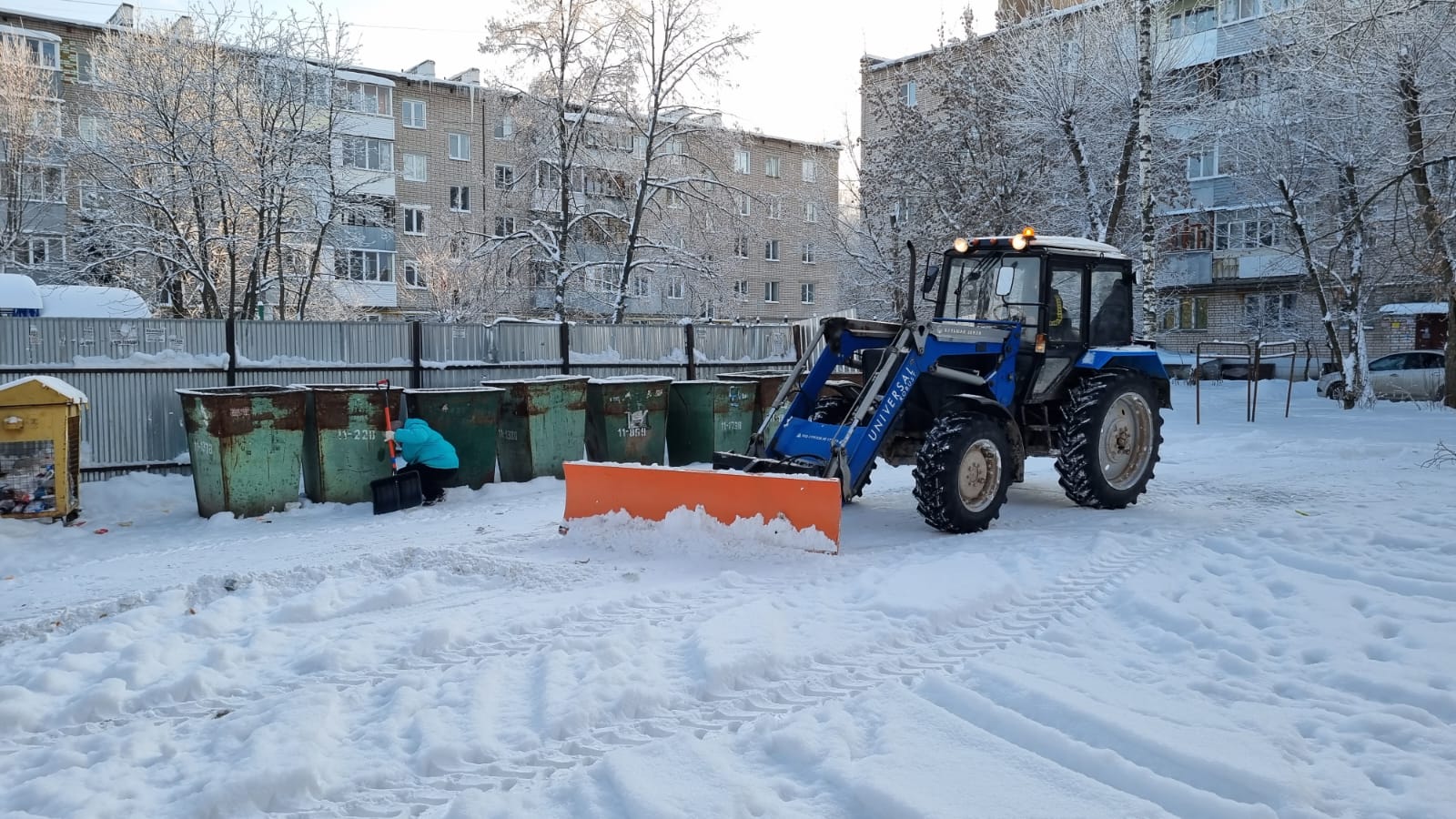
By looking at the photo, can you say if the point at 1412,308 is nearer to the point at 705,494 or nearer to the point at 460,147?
the point at 705,494

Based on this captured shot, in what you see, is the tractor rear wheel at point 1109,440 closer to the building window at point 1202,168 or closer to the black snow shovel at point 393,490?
the black snow shovel at point 393,490

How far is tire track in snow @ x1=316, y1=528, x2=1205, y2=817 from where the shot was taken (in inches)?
149

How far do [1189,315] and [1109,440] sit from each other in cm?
3225

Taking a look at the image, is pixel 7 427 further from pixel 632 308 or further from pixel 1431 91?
pixel 632 308

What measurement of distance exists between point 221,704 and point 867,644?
2.96m

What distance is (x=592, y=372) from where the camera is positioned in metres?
14.1

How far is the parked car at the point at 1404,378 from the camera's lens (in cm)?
2431

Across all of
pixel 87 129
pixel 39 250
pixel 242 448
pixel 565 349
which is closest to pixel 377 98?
pixel 39 250

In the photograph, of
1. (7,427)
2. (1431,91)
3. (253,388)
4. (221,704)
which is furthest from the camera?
(1431,91)

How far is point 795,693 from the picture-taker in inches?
186

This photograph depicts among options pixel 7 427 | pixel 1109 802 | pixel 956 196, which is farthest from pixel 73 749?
pixel 956 196

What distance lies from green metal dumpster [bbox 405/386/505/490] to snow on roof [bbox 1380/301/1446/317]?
28.7 metres

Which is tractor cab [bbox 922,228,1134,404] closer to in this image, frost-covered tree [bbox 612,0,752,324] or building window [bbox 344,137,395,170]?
frost-covered tree [bbox 612,0,752,324]

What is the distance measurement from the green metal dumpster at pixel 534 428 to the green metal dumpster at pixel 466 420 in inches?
12.3
